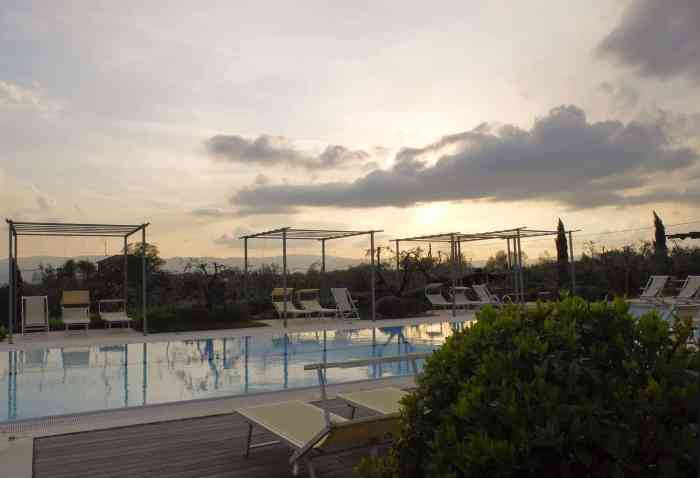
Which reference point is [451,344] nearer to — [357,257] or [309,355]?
[309,355]

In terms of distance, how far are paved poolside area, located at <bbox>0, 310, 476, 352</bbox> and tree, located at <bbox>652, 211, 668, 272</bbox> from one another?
320 inches

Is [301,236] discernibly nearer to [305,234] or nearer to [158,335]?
[305,234]

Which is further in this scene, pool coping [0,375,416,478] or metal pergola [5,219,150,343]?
metal pergola [5,219,150,343]

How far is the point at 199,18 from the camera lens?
30.7ft

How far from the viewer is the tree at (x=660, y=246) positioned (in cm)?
1936

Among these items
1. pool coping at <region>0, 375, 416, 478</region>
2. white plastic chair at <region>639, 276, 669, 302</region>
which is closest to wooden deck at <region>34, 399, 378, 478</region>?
pool coping at <region>0, 375, 416, 478</region>

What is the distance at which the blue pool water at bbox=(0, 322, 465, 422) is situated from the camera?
261 inches

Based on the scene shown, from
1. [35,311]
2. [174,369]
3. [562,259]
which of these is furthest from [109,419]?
[562,259]

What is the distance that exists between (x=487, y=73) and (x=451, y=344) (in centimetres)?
892

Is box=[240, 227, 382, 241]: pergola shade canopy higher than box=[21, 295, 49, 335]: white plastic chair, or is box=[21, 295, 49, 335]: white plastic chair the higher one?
box=[240, 227, 382, 241]: pergola shade canopy

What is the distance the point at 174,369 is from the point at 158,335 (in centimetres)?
453

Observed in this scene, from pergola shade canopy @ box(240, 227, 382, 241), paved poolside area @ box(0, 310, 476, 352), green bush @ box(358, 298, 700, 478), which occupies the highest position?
pergola shade canopy @ box(240, 227, 382, 241)

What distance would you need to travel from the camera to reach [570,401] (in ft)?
6.01

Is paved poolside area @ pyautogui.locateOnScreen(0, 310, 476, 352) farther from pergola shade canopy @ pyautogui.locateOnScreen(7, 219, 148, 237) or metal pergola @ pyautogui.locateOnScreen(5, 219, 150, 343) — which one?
pergola shade canopy @ pyautogui.locateOnScreen(7, 219, 148, 237)
